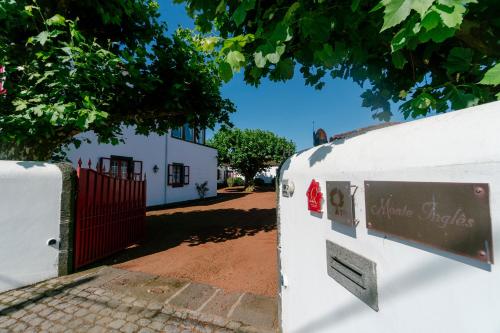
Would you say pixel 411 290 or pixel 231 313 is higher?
pixel 411 290

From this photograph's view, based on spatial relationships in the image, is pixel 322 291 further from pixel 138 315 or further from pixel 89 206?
pixel 89 206

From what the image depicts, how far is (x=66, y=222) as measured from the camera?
475 centimetres

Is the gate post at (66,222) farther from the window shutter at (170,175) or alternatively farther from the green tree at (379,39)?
the window shutter at (170,175)

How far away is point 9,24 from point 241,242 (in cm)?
695

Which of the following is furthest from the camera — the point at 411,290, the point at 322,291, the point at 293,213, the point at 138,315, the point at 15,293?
the point at 15,293

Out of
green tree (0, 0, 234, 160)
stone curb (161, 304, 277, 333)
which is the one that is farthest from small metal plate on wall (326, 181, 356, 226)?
green tree (0, 0, 234, 160)

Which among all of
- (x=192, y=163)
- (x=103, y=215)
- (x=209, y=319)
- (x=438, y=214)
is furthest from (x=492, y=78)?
(x=192, y=163)

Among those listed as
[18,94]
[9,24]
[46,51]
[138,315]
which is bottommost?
[138,315]

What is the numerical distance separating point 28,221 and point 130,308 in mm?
2585

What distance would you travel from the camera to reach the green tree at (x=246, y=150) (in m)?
29.0

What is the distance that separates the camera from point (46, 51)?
4836 millimetres

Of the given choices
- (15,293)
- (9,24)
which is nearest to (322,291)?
(15,293)

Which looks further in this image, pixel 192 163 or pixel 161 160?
pixel 192 163

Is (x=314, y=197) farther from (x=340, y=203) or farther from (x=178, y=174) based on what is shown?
(x=178, y=174)
